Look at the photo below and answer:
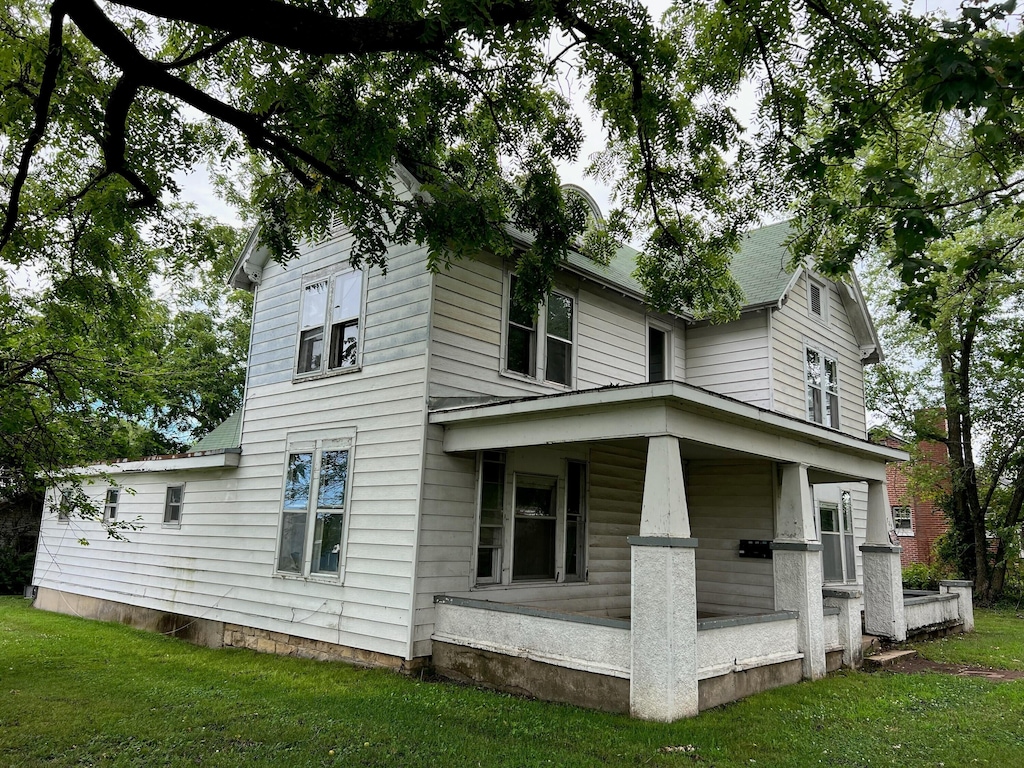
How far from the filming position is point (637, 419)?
765 cm

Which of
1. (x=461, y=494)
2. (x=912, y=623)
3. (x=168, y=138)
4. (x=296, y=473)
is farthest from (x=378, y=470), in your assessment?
(x=912, y=623)

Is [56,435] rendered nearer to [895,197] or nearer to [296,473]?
[296,473]

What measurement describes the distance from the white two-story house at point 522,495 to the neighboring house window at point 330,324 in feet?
0.15

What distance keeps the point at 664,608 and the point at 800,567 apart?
3083 millimetres

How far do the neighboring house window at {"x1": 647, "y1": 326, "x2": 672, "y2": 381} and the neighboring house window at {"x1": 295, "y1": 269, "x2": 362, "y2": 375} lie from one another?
558 centimetres

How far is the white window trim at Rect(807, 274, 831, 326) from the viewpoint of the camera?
14.8 metres

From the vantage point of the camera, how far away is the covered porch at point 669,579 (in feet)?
23.3

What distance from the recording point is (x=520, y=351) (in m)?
10.9

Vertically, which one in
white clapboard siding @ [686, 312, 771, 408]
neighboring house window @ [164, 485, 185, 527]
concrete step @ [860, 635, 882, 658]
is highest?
white clapboard siding @ [686, 312, 771, 408]

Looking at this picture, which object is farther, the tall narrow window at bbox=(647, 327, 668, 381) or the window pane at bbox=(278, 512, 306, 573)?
the tall narrow window at bbox=(647, 327, 668, 381)

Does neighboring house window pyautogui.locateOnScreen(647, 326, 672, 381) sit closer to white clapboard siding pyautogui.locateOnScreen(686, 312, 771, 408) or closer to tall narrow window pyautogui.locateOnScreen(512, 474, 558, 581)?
white clapboard siding pyautogui.locateOnScreen(686, 312, 771, 408)

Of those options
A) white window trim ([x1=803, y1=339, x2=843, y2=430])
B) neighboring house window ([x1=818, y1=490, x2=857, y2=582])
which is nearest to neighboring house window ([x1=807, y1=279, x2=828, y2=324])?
white window trim ([x1=803, y1=339, x2=843, y2=430])

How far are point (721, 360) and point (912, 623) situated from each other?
219 inches

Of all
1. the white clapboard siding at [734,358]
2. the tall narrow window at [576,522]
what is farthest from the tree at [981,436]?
the tall narrow window at [576,522]
